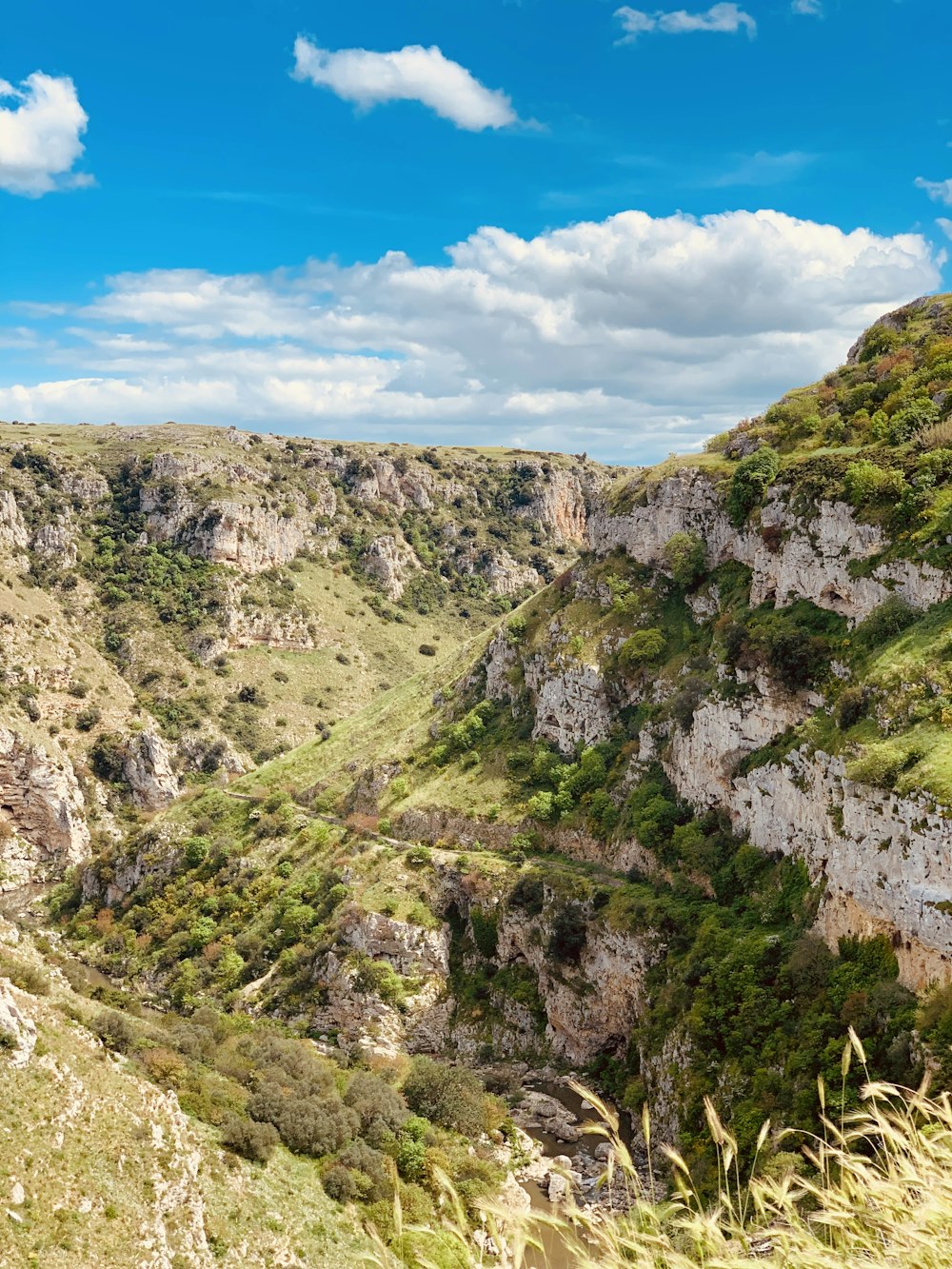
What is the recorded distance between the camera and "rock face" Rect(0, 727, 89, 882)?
87.9 meters

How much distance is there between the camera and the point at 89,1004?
3841cm

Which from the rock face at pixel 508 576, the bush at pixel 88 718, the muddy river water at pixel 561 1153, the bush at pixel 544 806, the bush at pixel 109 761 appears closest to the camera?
the muddy river water at pixel 561 1153

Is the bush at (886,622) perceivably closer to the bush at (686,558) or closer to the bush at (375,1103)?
the bush at (686,558)

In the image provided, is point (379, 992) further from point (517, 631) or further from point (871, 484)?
point (871, 484)

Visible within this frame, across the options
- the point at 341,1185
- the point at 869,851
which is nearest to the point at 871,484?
the point at 869,851

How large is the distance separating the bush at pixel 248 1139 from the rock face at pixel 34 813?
63.1 meters

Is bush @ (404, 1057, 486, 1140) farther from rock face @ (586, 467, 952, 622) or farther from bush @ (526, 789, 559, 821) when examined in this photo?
rock face @ (586, 467, 952, 622)

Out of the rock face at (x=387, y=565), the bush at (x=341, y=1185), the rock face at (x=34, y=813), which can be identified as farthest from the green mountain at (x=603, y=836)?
the rock face at (x=387, y=565)

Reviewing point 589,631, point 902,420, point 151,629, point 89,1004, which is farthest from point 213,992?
point 151,629

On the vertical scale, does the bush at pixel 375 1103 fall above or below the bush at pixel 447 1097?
above

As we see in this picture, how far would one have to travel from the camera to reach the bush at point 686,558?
5891 cm

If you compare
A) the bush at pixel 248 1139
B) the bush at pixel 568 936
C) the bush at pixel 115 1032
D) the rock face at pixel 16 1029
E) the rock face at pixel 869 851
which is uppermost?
the rock face at pixel 869 851

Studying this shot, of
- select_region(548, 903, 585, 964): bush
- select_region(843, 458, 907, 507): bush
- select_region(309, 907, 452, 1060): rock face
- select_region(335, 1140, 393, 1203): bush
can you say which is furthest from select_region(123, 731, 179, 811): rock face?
select_region(843, 458, 907, 507): bush

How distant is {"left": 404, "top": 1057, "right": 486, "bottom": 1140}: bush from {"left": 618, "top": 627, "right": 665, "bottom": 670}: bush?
27223 millimetres
